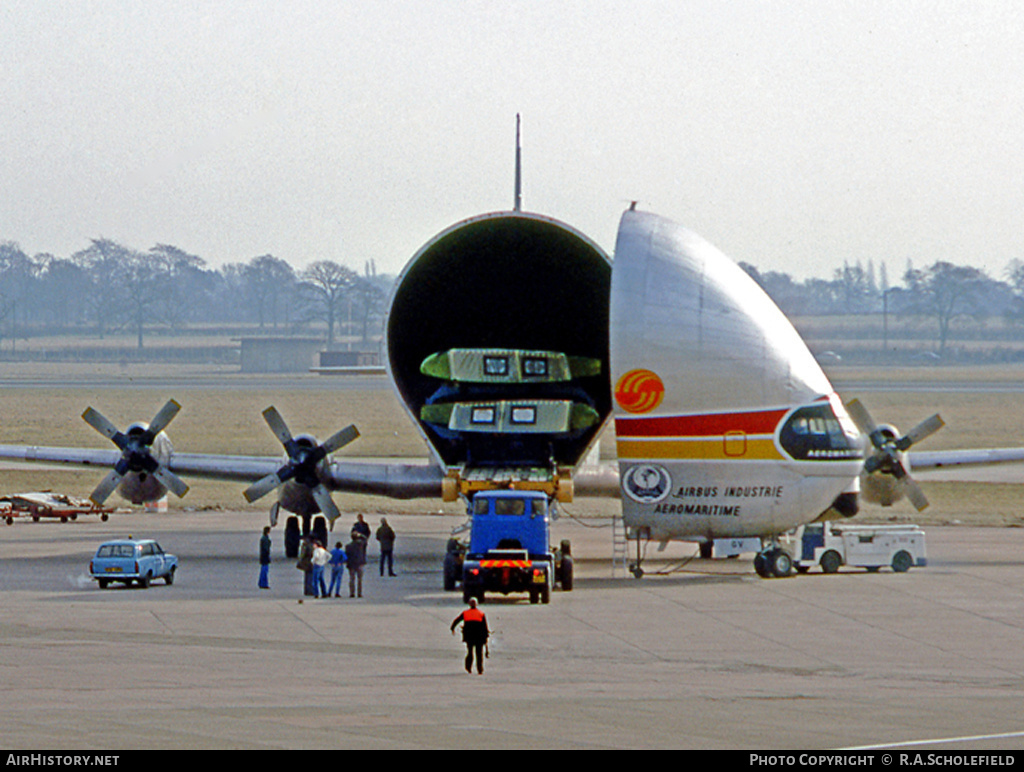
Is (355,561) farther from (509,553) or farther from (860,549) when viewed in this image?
(860,549)

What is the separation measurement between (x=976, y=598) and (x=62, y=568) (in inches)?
892

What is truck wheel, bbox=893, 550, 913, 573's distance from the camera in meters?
38.3

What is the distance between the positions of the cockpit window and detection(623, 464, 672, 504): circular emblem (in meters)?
3.01

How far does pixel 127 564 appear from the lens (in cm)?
3447

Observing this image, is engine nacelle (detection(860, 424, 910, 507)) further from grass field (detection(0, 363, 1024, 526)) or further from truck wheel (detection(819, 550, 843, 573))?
grass field (detection(0, 363, 1024, 526))

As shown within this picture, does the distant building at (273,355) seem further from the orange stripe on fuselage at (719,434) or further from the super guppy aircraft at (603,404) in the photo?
the orange stripe on fuselage at (719,434)

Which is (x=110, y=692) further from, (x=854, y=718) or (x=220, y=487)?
(x=220, y=487)

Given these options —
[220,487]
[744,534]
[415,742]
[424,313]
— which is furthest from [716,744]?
[220,487]

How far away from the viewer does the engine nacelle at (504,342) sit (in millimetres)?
39250

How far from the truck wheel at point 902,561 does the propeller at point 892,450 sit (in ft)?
11.5

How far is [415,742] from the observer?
17125 millimetres

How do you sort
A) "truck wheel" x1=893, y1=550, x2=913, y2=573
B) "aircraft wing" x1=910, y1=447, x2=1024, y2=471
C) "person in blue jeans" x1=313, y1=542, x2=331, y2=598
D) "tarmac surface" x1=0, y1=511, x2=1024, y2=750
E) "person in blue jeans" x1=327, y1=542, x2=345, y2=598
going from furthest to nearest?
"aircraft wing" x1=910, y1=447, x2=1024, y2=471 < "truck wheel" x1=893, y1=550, x2=913, y2=573 < "person in blue jeans" x1=327, y1=542, x2=345, y2=598 < "person in blue jeans" x1=313, y1=542, x2=331, y2=598 < "tarmac surface" x1=0, y1=511, x2=1024, y2=750

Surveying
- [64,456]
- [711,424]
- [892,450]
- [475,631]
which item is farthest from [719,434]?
[64,456]

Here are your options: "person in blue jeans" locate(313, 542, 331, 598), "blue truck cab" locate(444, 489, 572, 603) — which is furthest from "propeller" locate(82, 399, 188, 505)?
"blue truck cab" locate(444, 489, 572, 603)
